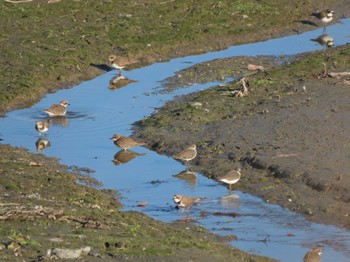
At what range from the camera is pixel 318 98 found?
925 inches

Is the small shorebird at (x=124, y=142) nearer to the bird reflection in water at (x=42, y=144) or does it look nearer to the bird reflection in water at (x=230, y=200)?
the bird reflection in water at (x=42, y=144)

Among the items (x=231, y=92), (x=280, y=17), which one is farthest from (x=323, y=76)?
(x=280, y=17)

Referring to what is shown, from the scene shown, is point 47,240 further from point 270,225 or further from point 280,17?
point 280,17

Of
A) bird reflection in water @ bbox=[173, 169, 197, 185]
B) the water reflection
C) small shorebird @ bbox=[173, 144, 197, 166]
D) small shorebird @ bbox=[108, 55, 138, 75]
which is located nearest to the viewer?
bird reflection in water @ bbox=[173, 169, 197, 185]

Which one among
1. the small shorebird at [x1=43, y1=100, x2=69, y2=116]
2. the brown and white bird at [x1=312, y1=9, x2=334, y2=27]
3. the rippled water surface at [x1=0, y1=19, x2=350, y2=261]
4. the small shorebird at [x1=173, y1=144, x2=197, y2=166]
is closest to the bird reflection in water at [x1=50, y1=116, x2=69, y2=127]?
the rippled water surface at [x1=0, y1=19, x2=350, y2=261]

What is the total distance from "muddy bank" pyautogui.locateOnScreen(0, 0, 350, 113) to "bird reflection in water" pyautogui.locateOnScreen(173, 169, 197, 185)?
6.29m

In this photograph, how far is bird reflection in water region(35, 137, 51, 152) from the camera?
2200 cm

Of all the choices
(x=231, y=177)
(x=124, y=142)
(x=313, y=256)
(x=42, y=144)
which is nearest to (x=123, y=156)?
(x=124, y=142)

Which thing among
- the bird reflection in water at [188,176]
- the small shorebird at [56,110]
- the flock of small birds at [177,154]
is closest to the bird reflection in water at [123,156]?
the flock of small birds at [177,154]

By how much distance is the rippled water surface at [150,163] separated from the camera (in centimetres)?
1670

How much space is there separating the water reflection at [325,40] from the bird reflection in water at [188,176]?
12.4 m

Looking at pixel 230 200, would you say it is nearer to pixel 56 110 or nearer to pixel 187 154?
pixel 187 154

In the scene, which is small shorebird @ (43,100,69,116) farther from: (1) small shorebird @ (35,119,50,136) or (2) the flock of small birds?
(1) small shorebird @ (35,119,50,136)

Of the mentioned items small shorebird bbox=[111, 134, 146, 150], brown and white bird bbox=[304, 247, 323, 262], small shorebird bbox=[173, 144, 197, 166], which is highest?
brown and white bird bbox=[304, 247, 323, 262]
